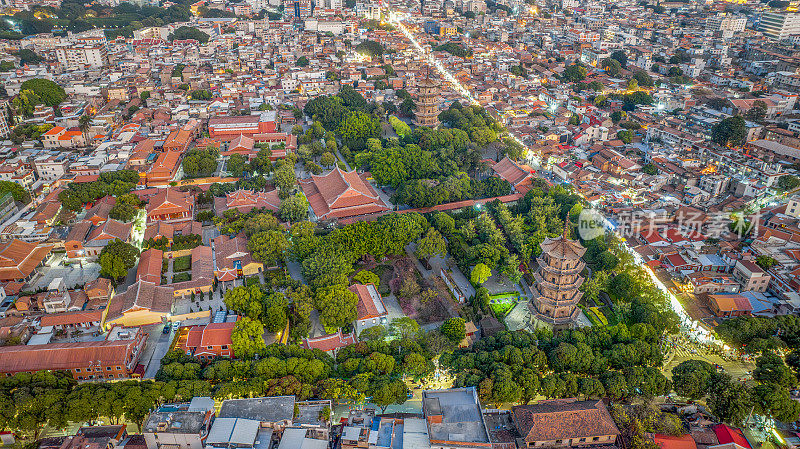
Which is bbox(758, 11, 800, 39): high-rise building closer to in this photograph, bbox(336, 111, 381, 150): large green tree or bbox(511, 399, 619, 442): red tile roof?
bbox(336, 111, 381, 150): large green tree

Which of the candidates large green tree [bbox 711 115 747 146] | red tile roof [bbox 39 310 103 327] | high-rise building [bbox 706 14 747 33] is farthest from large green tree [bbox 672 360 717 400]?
high-rise building [bbox 706 14 747 33]

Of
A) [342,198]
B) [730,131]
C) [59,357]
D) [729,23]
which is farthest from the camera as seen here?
[729,23]

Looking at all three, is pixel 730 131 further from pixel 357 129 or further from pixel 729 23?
pixel 729 23

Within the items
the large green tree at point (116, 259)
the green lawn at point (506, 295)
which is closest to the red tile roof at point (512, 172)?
the green lawn at point (506, 295)

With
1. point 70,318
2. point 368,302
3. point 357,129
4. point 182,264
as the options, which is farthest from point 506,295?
point 357,129

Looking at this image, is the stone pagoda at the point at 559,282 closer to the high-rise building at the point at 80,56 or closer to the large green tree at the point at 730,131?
the large green tree at the point at 730,131

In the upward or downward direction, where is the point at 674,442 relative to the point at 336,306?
downward
